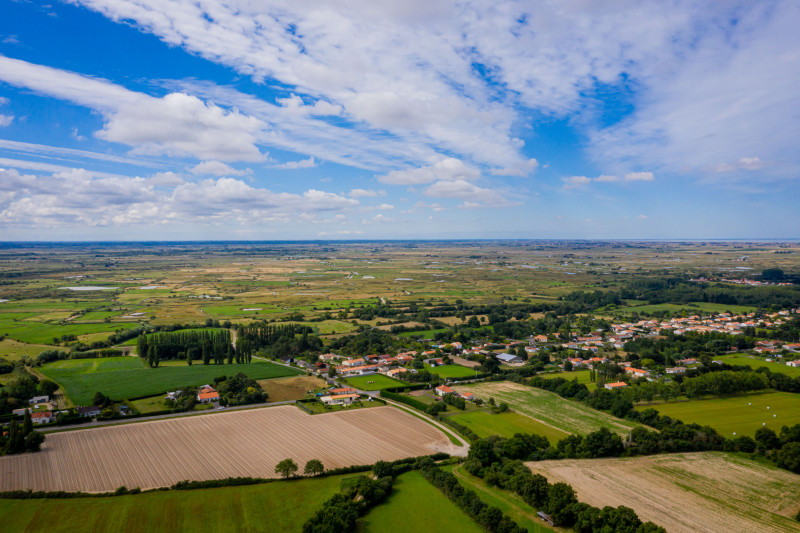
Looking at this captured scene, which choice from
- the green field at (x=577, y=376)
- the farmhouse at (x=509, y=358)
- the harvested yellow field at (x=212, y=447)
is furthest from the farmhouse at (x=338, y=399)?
the farmhouse at (x=509, y=358)

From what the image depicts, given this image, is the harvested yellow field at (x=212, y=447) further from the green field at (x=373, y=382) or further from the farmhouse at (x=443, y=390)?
the green field at (x=373, y=382)

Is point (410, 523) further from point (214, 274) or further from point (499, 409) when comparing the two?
point (214, 274)

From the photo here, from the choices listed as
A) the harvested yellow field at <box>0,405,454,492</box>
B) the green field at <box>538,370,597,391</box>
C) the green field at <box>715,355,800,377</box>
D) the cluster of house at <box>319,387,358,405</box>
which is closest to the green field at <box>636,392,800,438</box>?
the green field at <box>538,370,597,391</box>

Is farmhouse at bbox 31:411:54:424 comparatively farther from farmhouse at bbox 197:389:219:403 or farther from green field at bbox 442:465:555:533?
green field at bbox 442:465:555:533

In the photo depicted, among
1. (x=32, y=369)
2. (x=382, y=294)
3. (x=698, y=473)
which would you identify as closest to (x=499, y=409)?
(x=698, y=473)

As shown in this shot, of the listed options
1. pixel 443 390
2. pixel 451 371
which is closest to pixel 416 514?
pixel 443 390

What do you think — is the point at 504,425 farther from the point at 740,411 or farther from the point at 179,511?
the point at 179,511
